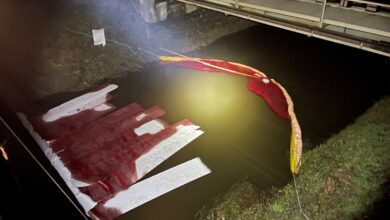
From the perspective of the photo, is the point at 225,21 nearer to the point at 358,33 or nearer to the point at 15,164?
the point at 358,33

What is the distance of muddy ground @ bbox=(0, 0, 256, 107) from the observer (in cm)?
1013

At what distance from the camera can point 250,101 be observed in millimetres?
9367

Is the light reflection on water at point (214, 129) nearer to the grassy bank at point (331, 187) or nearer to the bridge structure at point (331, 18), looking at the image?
the grassy bank at point (331, 187)

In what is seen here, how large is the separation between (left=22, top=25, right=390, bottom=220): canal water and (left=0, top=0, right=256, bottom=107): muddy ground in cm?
86

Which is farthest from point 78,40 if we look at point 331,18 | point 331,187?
point 331,187

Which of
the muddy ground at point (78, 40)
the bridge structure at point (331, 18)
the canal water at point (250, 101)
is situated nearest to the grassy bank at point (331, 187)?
the canal water at point (250, 101)

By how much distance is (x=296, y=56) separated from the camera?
444 inches

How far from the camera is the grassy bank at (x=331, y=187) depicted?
559cm

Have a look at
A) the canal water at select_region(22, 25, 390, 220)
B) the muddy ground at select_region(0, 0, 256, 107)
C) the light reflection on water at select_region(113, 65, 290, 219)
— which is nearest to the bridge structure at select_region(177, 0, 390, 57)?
the canal water at select_region(22, 25, 390, 220)

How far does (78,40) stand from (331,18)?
9.00 m

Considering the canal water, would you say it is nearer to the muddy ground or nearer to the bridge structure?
the muddy ground

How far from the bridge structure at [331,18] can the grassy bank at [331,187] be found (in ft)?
8.03

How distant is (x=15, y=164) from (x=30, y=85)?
3.42 m

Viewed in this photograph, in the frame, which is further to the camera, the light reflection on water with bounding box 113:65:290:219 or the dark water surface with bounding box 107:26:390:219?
the dark water surface with bounding box 107:26:390:219
